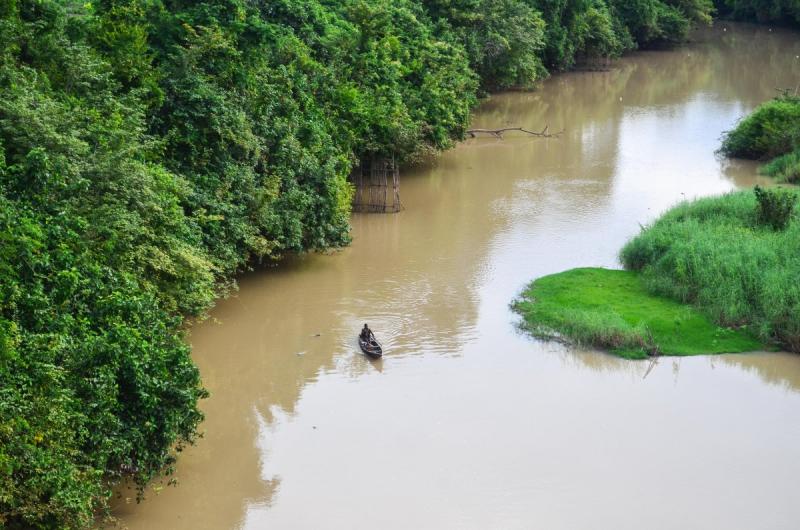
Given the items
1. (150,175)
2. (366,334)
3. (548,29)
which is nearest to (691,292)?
(366,334)

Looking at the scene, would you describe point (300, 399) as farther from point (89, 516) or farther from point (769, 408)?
point (769, 408)

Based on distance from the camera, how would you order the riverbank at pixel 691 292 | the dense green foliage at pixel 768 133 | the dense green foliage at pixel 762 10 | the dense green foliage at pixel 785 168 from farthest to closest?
the dense green foliage at pixel 762 10, the dense green foliage at pixel 768 133, the dense green foliage at pixel 785 168, the riverbank at pixel 691 292

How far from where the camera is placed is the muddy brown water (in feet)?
41.1

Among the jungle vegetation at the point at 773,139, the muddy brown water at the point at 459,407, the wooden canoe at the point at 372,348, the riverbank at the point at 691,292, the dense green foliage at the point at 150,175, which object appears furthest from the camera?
the jungle vegetation at the point at 773,139

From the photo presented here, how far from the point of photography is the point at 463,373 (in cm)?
1596

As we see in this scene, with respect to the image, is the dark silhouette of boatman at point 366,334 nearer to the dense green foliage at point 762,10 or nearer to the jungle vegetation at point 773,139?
the jungle vegetation at point 773,139

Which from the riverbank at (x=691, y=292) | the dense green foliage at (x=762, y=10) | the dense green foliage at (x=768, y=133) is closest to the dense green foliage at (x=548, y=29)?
the dense green foliage at (x=762, y=10)

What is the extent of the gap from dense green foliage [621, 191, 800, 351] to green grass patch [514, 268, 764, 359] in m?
0.31

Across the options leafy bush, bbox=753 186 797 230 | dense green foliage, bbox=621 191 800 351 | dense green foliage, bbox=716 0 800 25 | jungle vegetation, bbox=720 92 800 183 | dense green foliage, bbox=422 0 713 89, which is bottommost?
dense green foliage, bbox=621 191 800 351

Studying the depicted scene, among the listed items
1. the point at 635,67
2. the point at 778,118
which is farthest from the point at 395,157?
the point at 635,67

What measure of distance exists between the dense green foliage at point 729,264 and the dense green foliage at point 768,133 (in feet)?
24.4

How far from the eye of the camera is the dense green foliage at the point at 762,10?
52.5 m

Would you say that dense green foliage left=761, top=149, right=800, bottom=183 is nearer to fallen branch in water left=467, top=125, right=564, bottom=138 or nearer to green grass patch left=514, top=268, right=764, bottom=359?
fallen branch in water left=467, top=125, right=564, bottom=138

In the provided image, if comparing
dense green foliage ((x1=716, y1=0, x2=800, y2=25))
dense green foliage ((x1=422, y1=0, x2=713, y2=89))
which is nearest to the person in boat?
dense green foliage ((x1=422, y1=0, x2=713, y2=89))
